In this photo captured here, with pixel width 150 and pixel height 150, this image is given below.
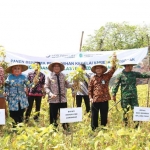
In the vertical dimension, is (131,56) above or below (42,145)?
above

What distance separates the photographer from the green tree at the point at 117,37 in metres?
44.2

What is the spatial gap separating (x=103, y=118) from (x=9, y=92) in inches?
64.0

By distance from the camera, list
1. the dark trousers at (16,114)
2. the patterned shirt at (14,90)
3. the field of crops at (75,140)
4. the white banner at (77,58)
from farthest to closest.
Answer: the white banner at (77,58) < the dark trousers at (16,114) < the patterned shirt at (14,90) < the field of crops at (75,140)

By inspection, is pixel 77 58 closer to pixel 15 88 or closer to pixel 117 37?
pixel 15 88

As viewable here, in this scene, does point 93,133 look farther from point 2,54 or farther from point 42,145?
point 2,54

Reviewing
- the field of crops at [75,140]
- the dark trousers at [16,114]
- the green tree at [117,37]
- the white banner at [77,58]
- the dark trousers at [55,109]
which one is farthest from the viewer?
the green tree at [117,37]

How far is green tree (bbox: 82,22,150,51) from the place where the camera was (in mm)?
44219

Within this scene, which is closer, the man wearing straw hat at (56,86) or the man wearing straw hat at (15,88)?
the man wearing straw hat at (15,88)

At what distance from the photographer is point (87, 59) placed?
862cm

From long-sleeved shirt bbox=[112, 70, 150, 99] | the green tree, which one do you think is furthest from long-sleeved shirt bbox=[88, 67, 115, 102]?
the green tree

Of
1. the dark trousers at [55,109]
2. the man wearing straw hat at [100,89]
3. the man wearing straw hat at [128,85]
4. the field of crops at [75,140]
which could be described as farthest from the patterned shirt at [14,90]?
the man wearing straw hat at [128,85]

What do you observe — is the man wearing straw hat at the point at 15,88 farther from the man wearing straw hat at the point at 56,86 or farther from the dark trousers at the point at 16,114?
the man wearing straw hat at the point at 56,86

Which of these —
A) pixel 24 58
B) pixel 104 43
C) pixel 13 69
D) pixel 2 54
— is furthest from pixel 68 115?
pixel 104 43

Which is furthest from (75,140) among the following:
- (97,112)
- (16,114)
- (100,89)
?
(16,114)
